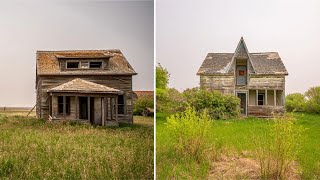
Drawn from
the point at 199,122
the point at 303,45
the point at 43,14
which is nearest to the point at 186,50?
the point at 199,122

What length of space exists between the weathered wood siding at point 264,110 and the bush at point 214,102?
0.47 feet

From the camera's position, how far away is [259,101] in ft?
15.0

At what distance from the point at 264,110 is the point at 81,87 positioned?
82.3 inches

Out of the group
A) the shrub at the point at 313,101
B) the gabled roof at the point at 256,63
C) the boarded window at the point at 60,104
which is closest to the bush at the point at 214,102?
the gabled roof at the point at 256,63

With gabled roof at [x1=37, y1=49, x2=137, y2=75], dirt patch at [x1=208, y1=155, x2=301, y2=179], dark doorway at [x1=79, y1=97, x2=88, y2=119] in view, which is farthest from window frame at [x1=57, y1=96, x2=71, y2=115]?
dirt patch at [x1=208, y1=155, x2=301, y2=179]

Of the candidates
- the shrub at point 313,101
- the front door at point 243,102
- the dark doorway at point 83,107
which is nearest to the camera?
the shrub at point 313,101

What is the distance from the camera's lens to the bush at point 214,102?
A: 4.62 metres

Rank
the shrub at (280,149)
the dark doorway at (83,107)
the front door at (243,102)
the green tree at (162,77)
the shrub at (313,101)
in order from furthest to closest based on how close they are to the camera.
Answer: the dark doorway at (83,107), the green tree at (162,77), the front door at (243,102), the shrub at (313,101), the shrub at (280,149)

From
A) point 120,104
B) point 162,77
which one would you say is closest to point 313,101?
point 162,77

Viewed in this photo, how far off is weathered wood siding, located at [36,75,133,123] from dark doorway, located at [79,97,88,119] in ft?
0.34

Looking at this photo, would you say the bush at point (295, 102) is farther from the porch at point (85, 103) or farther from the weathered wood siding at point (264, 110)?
the porch at point (85, 103)

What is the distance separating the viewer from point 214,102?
4727mm

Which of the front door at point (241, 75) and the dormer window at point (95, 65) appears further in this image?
the dormer window at point (95, 65)

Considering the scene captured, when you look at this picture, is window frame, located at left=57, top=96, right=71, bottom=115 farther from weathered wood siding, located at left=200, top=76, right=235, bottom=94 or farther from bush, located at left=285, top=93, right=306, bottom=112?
bush, located at left=285, top=93, right=306, bottom=112
